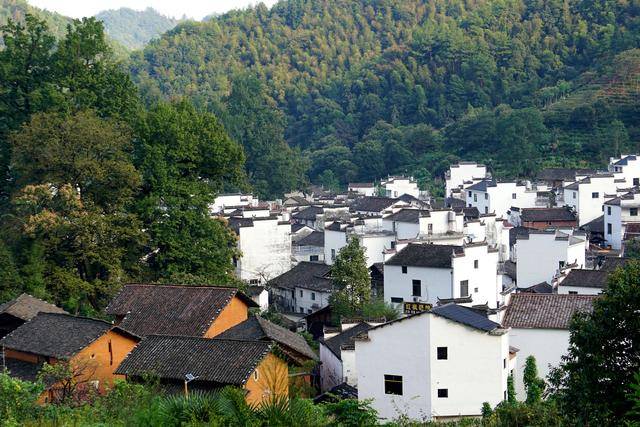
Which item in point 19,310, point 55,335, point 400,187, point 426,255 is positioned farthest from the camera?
point 400,187

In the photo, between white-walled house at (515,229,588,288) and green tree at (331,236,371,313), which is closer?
green tree at (331,236,371,313)

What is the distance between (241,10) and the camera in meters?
94.2

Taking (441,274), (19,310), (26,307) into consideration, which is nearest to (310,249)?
(441,274)

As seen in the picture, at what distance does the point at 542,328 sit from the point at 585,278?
5726mm

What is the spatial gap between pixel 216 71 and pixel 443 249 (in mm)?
61385

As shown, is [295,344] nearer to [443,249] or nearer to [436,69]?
[443,249]

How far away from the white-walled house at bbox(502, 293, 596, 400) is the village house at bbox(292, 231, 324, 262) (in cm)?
1437

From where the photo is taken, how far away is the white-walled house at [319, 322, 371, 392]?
669 inches

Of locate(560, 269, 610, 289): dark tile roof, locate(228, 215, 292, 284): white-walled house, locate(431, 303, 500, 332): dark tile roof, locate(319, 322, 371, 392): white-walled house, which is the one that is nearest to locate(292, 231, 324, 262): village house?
locate(228, 215, 292, 284): white-walled house

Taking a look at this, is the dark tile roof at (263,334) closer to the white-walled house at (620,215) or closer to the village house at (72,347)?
the village house at (72,347)

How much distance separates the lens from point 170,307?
18.2m

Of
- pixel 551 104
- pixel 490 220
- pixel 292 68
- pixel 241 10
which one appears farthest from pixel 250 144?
pixel 241 10

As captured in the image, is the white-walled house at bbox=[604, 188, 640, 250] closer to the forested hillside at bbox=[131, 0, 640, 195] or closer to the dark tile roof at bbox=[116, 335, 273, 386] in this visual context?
the forested hillside at bbox=[131, 0, 640, 195]

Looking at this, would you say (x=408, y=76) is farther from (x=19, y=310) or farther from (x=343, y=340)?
(x=19, y=310)
